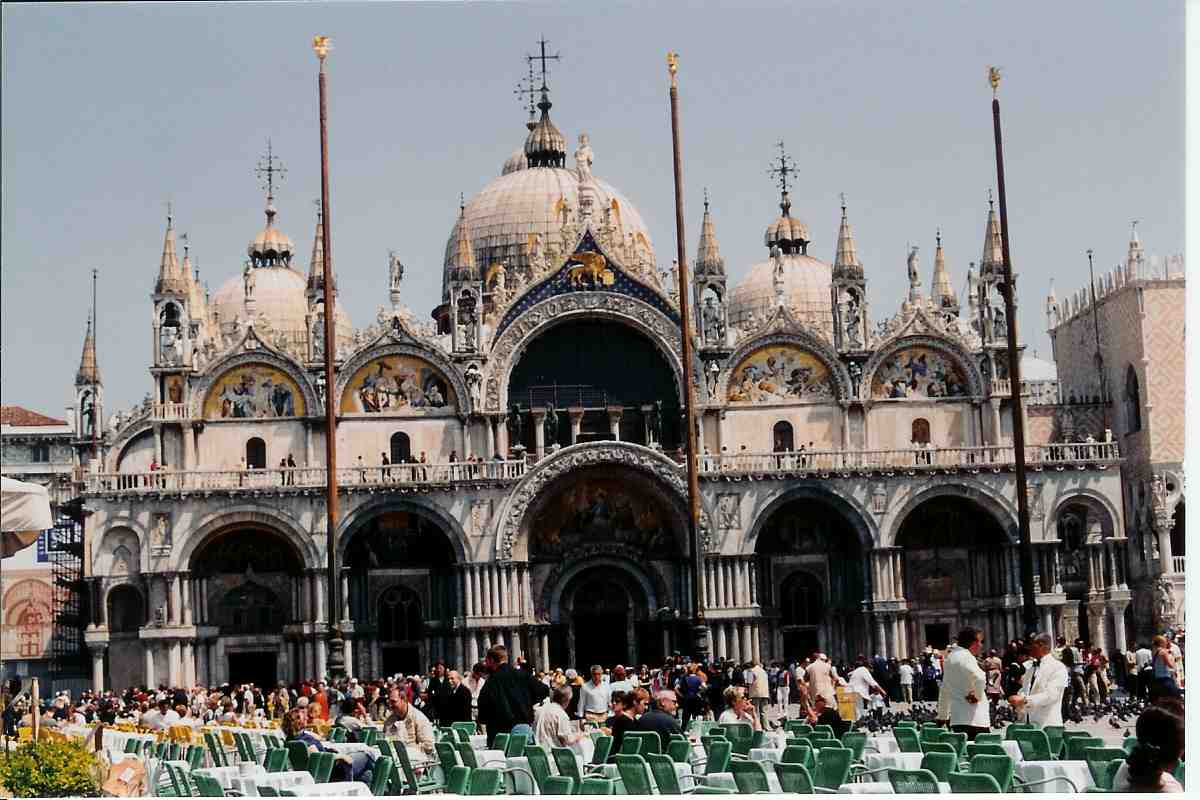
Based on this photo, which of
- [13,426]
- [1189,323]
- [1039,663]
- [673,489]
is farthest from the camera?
[13,426]

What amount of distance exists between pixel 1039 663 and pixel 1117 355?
40196 millimetres

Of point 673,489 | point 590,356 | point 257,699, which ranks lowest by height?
point 257,699

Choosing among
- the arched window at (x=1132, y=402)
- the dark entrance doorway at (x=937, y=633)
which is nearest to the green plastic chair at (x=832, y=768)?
the dark entrance doorway at (x=937, y=633)

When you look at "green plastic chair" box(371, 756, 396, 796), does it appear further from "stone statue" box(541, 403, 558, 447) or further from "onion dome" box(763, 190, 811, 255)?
"onion dome" box(763, 190, 811, 255)

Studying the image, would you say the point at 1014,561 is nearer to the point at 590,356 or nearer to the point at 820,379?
the point at 820,379

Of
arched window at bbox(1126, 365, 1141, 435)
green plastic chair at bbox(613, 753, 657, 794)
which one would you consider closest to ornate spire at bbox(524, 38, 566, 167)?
arched window at bbox(1126, 365, 1141, 435)

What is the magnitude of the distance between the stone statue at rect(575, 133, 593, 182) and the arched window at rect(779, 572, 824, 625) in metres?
13.3

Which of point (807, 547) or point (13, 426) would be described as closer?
point (807, 547)

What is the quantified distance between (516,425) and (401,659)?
24.9 feet

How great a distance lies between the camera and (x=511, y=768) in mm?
24844

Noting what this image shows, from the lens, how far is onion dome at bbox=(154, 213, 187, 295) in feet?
207

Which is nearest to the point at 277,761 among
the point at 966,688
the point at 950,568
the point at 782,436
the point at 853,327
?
the point at 966,688

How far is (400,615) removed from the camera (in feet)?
205

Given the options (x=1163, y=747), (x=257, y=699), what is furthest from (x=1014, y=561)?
(x=1163, y=747)
